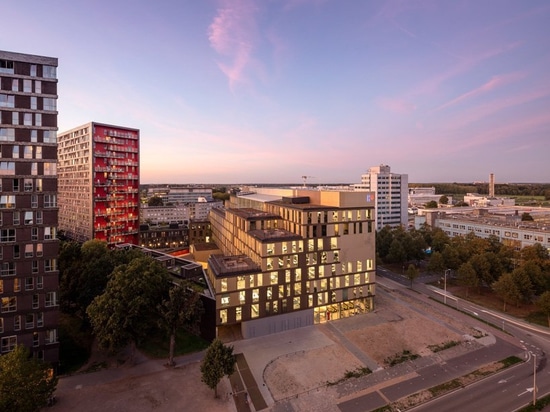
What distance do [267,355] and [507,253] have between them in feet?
223

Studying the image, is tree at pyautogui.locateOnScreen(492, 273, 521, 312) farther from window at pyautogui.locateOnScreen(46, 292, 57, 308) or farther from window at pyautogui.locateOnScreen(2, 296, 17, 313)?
window at pyautogui.locateOnScreen(2, 296, 17, 313)

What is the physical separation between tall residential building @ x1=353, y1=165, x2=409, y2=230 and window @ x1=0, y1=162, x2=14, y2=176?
136m

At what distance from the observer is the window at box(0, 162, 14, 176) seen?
42.2 metres

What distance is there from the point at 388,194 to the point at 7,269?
14527 cm

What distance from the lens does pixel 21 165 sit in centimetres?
4316

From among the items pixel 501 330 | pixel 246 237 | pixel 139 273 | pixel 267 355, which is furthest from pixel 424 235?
pixel 139 273

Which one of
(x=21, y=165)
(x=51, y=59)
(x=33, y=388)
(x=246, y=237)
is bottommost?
(x=33, y=388)

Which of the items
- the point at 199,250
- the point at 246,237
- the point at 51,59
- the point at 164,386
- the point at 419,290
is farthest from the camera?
the point at 199,250

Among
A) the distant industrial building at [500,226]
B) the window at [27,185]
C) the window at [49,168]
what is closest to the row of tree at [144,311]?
the window at [27,185]

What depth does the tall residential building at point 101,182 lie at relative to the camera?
112 meters

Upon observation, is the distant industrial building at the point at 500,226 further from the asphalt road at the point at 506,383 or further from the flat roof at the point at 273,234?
the flat roof at the point at 273,234

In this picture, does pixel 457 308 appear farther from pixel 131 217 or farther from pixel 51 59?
pixel 131 217

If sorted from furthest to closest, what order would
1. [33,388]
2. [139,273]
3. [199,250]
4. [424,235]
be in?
[424,235] → [199,250] → [139,273] → [33,388]

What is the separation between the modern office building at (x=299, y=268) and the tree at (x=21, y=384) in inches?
Answer: 982
